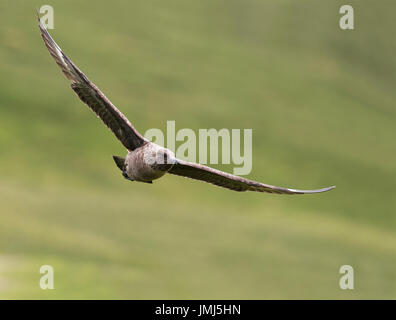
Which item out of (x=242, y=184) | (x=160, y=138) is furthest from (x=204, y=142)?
(x=242, y=184)

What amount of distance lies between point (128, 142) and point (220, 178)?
5.19 feet

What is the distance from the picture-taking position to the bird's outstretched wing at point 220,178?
1173cm

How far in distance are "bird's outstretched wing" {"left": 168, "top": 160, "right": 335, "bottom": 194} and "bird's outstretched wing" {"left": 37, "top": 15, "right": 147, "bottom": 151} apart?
80cm

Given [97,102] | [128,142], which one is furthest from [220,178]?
[97,102]

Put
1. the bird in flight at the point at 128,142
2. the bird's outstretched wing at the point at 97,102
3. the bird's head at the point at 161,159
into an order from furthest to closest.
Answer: the bird's outstretched wing at the point at 97,102
the bird in flight at the point at 128,142
the bird's head at the point at 161,159

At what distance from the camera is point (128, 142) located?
11.9 meters

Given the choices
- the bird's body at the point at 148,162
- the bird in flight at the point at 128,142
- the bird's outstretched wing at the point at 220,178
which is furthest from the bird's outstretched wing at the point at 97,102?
the bird's outstretched wing at the point at 220,178

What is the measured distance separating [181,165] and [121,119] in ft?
3.79

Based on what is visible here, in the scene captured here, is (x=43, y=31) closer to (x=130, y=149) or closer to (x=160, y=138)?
(x=130, y=149)

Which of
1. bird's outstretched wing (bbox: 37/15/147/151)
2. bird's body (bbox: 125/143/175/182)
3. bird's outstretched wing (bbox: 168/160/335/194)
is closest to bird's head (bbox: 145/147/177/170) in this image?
bird's body (bbox: 125/143/175/182)

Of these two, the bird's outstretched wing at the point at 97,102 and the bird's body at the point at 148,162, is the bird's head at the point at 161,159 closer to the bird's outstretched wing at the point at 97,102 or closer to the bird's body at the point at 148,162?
the bird's body at the point at 148,162

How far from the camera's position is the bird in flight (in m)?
11.3

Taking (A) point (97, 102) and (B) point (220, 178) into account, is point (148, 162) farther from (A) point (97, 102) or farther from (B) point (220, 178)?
(B) point (220, 178)

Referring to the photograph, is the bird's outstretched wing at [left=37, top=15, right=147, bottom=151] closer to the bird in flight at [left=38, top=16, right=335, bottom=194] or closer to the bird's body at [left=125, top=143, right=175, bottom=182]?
the bird in flight at [left=38, top=16, right=335, bottom=194]
